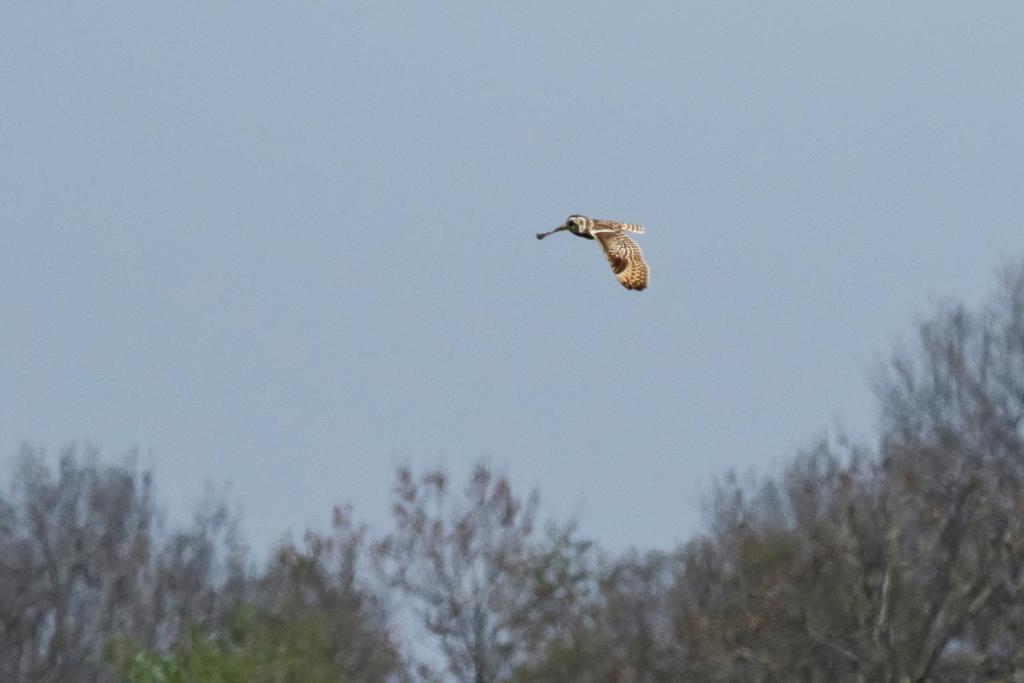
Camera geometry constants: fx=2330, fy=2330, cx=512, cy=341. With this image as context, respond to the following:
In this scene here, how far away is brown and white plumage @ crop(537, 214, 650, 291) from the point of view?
92.9ft

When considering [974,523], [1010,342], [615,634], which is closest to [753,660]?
[974,523]

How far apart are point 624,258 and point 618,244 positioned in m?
0.37

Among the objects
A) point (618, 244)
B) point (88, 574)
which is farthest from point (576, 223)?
point (88, 574)

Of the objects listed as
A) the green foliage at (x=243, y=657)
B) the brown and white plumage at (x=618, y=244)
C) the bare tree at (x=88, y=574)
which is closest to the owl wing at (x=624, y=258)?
the brown and white plumage at (x=618, y=244)

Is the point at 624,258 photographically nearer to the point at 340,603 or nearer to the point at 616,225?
the point at 616,225

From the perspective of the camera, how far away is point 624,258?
28.8 metres

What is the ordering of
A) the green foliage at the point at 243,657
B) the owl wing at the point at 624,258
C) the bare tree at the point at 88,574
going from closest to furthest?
the owl wing at the point at 624,258, the green foliage at the point at 243,657, the bare tree at the point at 88,574

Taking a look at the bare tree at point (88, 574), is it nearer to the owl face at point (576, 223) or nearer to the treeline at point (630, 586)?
the treeline at point (630, 586)

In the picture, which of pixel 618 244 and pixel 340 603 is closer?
pixel 618 244

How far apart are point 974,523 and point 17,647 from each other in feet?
94.9

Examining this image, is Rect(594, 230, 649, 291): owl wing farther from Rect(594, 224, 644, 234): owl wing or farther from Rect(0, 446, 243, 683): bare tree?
Rect(0, 446, 243, 683): bare tree

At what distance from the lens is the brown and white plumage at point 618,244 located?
28312mm

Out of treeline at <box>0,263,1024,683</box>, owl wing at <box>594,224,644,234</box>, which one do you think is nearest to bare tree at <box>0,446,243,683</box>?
treeline at <box>0,263,1024,683</box>

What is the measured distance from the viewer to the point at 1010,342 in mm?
62062
